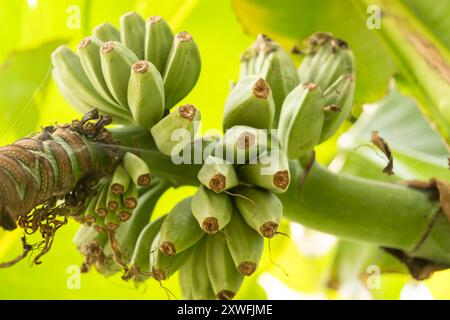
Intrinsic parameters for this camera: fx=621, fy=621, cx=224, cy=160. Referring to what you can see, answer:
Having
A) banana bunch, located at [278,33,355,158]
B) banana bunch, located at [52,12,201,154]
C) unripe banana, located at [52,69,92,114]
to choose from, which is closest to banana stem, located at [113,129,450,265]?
banana bunch, located at [278,33,355,158]

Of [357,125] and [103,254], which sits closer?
[103,254]

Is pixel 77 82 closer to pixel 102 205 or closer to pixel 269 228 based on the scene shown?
pixel 102 205

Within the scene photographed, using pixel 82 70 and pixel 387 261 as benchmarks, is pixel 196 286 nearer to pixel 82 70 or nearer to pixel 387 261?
pixel 82 70

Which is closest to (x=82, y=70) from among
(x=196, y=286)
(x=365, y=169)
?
(x=196, y=286)

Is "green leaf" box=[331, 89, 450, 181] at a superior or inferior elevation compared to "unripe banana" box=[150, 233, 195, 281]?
inferior

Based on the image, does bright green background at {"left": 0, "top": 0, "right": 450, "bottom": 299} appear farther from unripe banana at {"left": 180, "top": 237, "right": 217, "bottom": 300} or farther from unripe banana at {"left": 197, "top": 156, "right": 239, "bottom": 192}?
unripe banana at {"left": 197, "top": 156, "right": 239, "bottom": 192}
